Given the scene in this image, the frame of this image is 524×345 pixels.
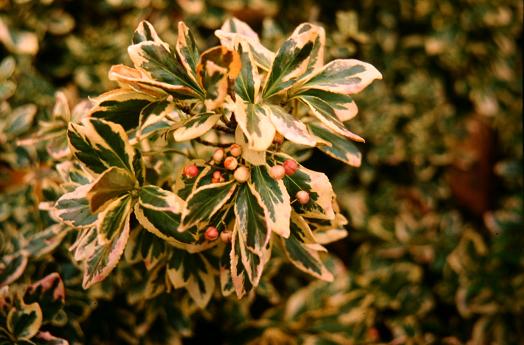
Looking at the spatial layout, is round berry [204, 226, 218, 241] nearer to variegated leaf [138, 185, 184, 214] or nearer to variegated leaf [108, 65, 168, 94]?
variegated leaf [138, 185, 184, 214]

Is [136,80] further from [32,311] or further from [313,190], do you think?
[32,311]

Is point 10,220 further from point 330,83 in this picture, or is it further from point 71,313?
Result: point 330,83

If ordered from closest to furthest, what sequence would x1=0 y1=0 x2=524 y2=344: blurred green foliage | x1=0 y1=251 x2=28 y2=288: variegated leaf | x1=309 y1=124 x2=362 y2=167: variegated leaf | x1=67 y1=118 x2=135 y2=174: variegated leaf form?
1. x1=67 y1=118 x2=135 y2=174: variegated leaf
2. x1=309 y1=124 x2=362 y2=167: variegated leaf
3. x1=0 y1=251 x2=28 y2=288: variegated leaf
4. x1=0 y1=0 x2=524 y2=344: blurred green foliage

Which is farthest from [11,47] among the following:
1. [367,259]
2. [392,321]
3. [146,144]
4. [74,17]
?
[392,321]

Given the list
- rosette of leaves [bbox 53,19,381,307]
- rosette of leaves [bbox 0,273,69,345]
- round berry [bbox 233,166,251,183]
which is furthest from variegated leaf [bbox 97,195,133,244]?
rosette of leaves [bbox 0,273,69,345]

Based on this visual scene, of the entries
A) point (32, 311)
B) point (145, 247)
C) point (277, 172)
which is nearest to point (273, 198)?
point (277, 172)
